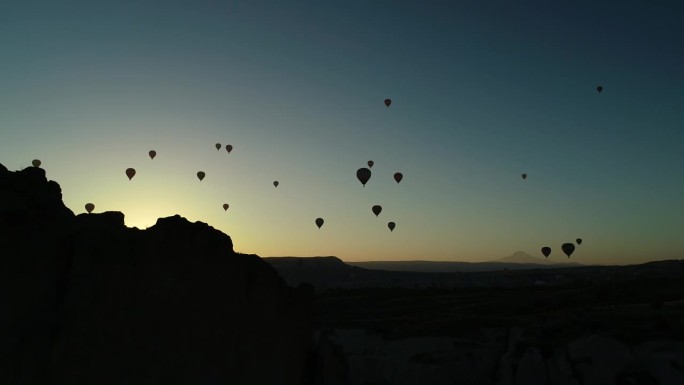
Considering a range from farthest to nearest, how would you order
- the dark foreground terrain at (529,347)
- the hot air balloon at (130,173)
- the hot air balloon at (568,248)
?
the hot air balloon at (568,248) → the hot air balloon at (130,173) → the dark foreground terrain at (529,347)

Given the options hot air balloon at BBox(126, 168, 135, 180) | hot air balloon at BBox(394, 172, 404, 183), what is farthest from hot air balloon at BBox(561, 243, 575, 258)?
hot air balloon at BBox(126, 168, 135, 180)

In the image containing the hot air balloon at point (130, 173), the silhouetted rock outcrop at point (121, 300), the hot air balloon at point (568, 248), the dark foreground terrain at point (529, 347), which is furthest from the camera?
the hot air balloon at point (568, 248)

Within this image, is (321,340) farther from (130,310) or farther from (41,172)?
(41,172)

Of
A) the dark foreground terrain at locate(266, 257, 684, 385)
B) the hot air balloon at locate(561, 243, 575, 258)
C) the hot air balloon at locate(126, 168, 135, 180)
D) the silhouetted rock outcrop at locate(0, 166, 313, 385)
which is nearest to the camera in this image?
the silhouetted rock outcrop at locate(0, 166, 313, 385)

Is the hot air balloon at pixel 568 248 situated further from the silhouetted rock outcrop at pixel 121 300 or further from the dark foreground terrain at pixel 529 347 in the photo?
the silhouetted rock outcrop at pixel 121 300

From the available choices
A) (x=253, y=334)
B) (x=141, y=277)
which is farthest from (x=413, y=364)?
(x=141, y=277)

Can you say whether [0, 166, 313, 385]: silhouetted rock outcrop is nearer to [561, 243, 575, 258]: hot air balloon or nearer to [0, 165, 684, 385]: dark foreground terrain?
[0, 165, 684, 385]: dark foreground terrain

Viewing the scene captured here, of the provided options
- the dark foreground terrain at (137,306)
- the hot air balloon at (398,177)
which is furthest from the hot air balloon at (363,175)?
the dark foreground terrain at (137,306)
